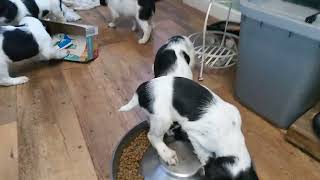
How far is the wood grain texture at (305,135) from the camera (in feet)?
3.74

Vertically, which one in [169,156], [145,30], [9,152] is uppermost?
[145,30]

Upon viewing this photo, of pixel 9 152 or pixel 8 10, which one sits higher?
pixel 8 10

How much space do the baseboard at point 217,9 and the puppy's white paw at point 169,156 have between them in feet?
5.00

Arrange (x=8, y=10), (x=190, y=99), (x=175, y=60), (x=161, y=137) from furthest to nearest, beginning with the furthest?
(x=8, y=10) → (x=175, y=60) → (x=161, y=137) → (x=190, y=99)

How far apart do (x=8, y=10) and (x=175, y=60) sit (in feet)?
3.96

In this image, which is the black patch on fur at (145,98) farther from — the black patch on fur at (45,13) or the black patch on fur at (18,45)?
the black patch on fur at (45,13)

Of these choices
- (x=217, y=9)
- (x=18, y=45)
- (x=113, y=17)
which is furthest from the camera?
(x=217, y=9)

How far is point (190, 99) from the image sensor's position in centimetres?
89

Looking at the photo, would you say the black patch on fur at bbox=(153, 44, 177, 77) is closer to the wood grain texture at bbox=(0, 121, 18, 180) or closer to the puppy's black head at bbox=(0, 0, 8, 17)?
the wood grain texture at bbox=(0, 121, 18, 180)

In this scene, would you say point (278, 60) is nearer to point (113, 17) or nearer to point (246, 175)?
point (246, 175)

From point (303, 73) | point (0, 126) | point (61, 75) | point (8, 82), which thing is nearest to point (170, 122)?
point (303, 73)

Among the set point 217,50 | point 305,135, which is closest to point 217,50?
point 217,50

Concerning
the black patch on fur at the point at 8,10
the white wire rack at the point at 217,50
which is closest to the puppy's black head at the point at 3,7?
the black patch on fur at the point at 8,10

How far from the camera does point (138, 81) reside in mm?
1641
